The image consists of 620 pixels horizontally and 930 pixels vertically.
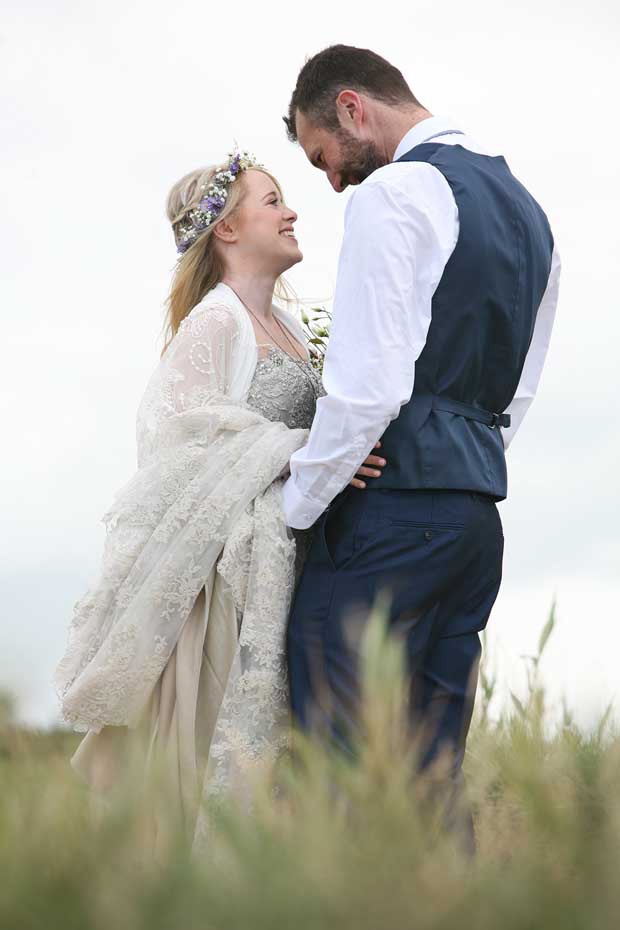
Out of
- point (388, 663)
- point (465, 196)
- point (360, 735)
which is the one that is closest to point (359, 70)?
point (465, 196)

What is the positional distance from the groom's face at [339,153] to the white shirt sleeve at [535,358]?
0.68m

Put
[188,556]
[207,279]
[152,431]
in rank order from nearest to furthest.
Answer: [188,556] < [152,431] < [207,279]

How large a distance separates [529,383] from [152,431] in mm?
1218

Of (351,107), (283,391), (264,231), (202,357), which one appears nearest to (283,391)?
(283,391)

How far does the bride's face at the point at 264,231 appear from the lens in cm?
391

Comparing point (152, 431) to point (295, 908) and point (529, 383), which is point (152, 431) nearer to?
point (529, 383)

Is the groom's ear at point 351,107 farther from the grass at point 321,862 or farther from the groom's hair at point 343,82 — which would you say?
the grass at point 321,862

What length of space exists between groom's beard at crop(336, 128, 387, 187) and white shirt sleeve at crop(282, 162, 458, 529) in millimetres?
453

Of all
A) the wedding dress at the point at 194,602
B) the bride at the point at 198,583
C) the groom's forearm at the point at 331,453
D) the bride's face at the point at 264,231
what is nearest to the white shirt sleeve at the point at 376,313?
the groom's forearm at the point at 331,453

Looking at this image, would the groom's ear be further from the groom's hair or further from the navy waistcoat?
the navy waistcoat

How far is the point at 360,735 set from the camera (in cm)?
271

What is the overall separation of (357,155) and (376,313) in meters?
0.84

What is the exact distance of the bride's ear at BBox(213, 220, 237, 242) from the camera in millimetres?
3971

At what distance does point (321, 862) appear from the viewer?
140 centimetres
